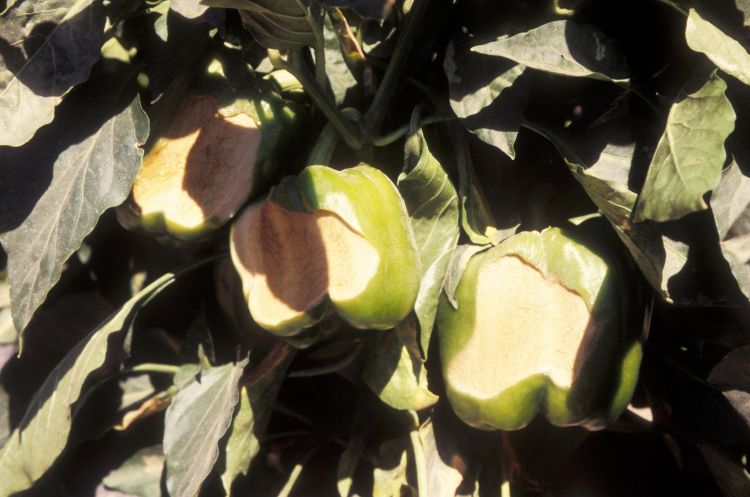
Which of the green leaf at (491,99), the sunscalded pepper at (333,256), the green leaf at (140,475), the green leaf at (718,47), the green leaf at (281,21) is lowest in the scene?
the green leaf at (140,475)

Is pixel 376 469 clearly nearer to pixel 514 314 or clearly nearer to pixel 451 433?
pixel 451 433

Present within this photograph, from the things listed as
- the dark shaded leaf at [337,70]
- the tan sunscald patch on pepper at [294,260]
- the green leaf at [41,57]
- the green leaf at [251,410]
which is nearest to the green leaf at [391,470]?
the green leaf at [251,410]

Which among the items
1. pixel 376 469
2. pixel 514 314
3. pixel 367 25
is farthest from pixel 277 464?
pixel 367 25

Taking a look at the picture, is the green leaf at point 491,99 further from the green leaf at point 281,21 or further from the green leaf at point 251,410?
the green leaf at point 251,410

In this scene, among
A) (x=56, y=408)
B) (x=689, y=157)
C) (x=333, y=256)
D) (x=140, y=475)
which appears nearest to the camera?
(x=689, y=157)

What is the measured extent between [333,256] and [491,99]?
181mm

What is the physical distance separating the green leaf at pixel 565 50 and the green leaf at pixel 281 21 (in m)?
0.13

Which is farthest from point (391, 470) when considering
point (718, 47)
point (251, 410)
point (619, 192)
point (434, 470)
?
point (718, 47)

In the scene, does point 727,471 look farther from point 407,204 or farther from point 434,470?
point 407,204

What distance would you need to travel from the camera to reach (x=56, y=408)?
778 mm

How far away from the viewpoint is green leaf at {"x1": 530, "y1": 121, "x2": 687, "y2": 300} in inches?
24.8

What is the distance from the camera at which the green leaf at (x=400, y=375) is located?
72 cm

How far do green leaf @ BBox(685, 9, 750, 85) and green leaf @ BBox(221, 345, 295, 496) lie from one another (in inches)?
17.9

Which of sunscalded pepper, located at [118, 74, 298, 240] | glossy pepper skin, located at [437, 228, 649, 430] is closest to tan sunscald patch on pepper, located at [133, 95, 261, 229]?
sunscalded pepper, located at [118, 74, 298, 240]
